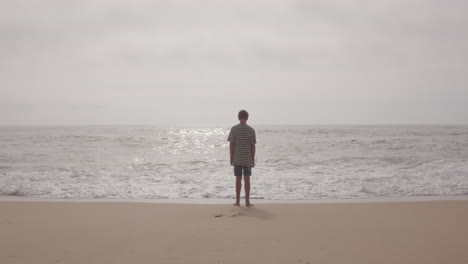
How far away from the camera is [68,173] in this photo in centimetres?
1111

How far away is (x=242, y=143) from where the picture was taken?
6.55 m

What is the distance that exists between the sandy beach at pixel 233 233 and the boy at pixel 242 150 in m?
0.58

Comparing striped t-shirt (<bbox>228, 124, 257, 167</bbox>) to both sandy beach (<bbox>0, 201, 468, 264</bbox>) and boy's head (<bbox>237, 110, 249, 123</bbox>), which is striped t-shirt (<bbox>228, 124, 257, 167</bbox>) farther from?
sandy beach (<bbox>0, 201, 468, 264</bbox>)

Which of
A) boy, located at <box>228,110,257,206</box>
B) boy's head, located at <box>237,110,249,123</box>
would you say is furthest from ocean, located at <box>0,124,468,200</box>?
boy's head, located at <box>237,110,249,123</box>

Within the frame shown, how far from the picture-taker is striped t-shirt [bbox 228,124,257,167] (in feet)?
21.4

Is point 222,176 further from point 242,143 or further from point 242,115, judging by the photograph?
point 242,115

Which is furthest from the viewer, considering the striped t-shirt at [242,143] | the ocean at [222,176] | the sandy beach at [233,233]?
the ocean at [222,176]

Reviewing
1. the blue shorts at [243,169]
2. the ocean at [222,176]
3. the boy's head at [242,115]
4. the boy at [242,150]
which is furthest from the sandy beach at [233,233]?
the ocean at [222,176]

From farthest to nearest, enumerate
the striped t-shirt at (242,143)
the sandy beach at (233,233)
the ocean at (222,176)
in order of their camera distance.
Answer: the ocean at (222,176)
the striped t-shirt at (242,143)
the sandy beach at (233,233)

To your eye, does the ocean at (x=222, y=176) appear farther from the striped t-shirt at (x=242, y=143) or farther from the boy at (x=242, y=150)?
the striped t-shirt at (x=242, y=143)

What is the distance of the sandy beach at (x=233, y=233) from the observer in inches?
146

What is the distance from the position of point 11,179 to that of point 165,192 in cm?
504

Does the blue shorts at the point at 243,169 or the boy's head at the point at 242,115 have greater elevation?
the boy's head at the point at 242,115

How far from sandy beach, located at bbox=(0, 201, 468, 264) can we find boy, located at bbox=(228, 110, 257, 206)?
1.90 feet
